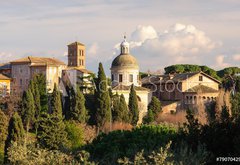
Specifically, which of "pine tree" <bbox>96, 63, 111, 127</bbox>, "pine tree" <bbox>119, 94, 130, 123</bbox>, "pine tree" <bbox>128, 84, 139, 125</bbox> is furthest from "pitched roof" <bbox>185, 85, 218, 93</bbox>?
"pine tree" <bbox>96, 63, 111, 127</bbox>

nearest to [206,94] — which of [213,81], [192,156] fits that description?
[213,81]

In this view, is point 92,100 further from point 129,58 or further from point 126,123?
point 129,58

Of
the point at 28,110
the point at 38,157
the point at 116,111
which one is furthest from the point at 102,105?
the point at 38,157

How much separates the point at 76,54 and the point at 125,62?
21246 millimetres

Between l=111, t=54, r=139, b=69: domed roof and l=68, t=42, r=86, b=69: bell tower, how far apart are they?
19.6 meters

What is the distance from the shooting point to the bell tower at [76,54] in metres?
72.8

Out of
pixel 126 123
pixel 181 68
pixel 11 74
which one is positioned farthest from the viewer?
pixel 181 68

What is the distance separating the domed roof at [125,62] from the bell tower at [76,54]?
1956 centimetres

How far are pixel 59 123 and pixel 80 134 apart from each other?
2705mm

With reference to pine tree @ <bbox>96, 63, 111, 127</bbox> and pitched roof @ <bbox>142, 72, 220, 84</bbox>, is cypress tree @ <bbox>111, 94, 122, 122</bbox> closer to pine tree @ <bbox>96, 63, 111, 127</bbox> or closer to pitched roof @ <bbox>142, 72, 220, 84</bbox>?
pine tree @ <bbox>96, 63, 111, 127</bbox>

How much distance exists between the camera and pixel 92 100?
139 ft

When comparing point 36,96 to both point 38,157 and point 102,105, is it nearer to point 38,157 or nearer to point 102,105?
point 102,105

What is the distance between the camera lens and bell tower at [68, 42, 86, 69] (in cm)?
7281

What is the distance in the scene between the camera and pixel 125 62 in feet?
173
